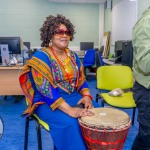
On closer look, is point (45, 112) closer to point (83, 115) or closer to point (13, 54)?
point (83, 115)

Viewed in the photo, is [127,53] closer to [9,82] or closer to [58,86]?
[9,82]

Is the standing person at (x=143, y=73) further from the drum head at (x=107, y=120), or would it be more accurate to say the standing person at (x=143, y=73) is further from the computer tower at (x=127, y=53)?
the computer tower at (x=127, y=53)

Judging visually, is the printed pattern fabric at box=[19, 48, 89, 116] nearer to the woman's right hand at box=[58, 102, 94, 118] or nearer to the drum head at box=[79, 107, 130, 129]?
the woman's right hand at box=[58, 102, 94, 118]

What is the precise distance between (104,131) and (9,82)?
2660 millimetres

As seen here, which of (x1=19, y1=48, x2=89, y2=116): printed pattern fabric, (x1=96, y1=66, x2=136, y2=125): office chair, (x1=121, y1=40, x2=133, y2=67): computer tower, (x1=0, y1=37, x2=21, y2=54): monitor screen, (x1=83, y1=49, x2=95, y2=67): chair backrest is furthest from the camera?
(x1=83, y1=49, x2=95, y2=67): chair backrest

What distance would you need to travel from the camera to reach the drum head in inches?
50.0

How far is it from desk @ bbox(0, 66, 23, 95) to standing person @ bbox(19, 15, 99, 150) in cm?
201

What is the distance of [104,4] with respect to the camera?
8.02m

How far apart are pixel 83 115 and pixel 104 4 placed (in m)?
7.28

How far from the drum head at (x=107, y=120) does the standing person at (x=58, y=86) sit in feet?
0.23

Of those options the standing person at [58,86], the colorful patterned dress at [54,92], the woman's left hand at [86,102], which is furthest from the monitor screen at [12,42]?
the woman's left hand at [86,102]

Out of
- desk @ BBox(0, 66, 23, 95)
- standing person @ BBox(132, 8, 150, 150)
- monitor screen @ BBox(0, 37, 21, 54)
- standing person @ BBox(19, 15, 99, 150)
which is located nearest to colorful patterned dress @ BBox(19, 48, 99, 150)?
standing person @ BBox(19, 15, 99, 150)

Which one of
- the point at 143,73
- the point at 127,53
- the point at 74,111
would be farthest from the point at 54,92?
the point at 127,53

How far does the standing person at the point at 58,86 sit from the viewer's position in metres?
1.41
